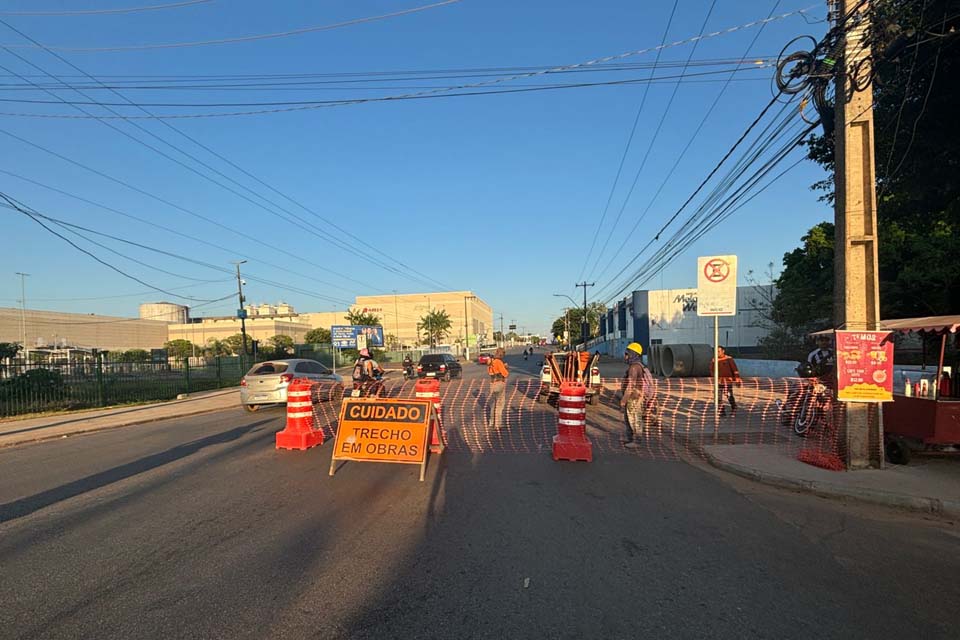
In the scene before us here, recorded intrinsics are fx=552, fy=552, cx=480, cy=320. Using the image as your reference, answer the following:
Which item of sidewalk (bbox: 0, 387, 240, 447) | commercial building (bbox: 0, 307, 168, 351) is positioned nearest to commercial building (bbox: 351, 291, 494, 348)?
commercial building (bbox: 0, 307, 168, 351)

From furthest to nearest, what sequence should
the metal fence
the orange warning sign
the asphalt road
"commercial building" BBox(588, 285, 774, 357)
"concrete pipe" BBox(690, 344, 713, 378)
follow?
"commercial building" BBox(588, 285, 774, 357)
"concrete pipe" BBox(690, 344, 713, 378)
the metal fence
the orange warning sign
the asphalt road

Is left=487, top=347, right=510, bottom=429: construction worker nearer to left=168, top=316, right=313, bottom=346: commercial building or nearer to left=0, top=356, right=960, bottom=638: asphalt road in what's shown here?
left=0, top=356, right=960, bottom=638: asphalt road

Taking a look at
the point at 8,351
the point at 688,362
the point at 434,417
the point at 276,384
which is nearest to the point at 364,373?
the point at 276,384

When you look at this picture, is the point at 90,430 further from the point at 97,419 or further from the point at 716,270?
the point at 716,270

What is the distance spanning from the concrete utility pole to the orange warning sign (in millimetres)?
5810

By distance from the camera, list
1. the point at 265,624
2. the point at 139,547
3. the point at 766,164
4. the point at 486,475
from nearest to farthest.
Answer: the point at 265,624
the point at 139,547
the point at 486,475
the point at 766,164

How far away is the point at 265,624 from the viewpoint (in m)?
3.53

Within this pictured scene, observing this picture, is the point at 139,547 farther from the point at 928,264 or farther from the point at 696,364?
the point at 696,364

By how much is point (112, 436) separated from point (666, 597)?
13233 mm

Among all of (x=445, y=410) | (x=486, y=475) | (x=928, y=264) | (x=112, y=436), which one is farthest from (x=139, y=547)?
(x=928, y=264)

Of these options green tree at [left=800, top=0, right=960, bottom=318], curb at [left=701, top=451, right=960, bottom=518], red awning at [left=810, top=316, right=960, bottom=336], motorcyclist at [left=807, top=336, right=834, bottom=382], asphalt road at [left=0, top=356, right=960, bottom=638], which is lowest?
curb at [left=701, top=451, right=960, bottom=518]

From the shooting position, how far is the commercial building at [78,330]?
89.4 meters

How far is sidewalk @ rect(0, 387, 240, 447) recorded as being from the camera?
13.1 m

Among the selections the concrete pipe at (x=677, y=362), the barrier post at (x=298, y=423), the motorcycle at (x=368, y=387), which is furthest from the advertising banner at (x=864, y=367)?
the concrete pipe at (x=677, y=362)
